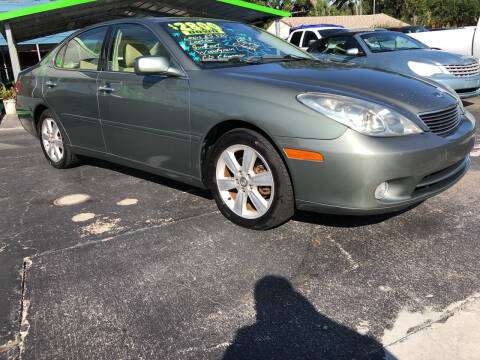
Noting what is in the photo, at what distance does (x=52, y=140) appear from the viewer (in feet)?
16.7

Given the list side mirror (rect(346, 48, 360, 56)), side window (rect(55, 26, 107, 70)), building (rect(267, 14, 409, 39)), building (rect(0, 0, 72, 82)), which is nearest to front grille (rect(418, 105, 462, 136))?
side window (rect(55, 26, 107, 70))

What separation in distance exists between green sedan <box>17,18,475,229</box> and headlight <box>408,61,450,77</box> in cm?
394

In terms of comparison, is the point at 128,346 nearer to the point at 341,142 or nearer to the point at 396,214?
the point at 341,142

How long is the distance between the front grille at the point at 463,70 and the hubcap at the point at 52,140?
611cm

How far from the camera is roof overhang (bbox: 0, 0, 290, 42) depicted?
862 cm

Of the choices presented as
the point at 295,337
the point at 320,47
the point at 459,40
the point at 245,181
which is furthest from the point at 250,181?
the point at 459,40

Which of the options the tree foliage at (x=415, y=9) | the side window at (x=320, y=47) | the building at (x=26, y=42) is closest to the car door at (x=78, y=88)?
the side window at (x=320, y=47)

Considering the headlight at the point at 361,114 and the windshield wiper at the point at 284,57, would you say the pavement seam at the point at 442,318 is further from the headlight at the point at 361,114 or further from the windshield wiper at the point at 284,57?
the windshield wiper at the point at 284,57

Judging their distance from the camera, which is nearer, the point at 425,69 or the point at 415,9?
the point at 425,69

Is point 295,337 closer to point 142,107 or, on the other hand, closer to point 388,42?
point 142,107

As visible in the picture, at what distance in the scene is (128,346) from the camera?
82.2 inches

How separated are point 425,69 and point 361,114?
5.47 meters

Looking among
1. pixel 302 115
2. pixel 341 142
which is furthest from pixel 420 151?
pixel 302 115

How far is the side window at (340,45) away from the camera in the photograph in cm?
844
